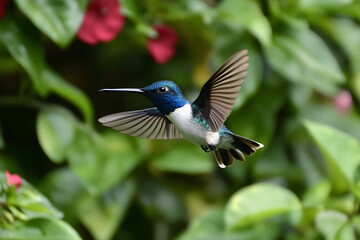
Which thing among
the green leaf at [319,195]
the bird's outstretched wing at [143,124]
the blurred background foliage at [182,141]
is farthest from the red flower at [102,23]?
the bird's outstretched wing at [143,124]

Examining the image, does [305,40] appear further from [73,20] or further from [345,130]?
[73,20]

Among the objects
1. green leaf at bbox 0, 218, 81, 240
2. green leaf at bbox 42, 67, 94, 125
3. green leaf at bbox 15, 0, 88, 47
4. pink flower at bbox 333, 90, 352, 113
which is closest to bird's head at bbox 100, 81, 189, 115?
green leaf at bbox 0, 218, 81, 240

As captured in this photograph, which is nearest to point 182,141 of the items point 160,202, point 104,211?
point 160,202

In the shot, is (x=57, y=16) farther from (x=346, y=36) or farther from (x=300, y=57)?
(x=346, y=36)

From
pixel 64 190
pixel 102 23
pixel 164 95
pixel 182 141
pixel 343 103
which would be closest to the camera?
pixel 164 95

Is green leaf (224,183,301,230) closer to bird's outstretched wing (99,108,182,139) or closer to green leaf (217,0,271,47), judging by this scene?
green leaf (217,0,271,47)
